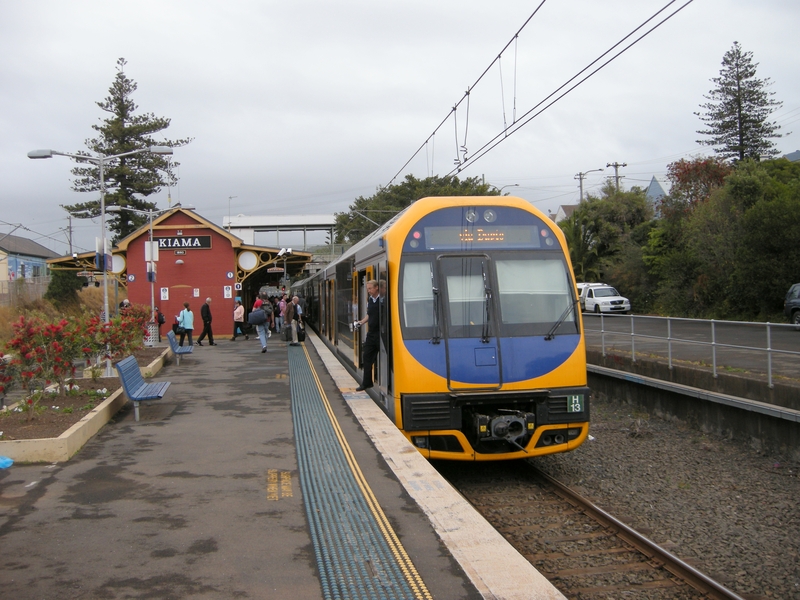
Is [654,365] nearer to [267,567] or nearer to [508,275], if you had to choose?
[508,275]

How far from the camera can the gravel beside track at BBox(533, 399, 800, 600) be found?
615 centimetres

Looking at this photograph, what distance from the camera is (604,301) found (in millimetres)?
36281

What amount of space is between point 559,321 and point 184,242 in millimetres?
23346

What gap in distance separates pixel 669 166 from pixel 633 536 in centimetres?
3693

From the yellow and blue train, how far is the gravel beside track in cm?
114

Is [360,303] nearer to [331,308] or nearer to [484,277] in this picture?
[484,277]

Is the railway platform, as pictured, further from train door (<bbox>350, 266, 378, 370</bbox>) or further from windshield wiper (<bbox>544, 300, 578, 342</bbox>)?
train door (<bbox>350, 266, 378, 370</bbox>)

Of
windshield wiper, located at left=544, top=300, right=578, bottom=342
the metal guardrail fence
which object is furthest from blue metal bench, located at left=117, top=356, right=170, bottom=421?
the metal guardrail fence

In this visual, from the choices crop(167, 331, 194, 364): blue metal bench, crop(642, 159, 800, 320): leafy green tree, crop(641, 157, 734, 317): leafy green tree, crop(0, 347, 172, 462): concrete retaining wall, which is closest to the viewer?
crop(0, 347, 172, 462): concrete retaining wall

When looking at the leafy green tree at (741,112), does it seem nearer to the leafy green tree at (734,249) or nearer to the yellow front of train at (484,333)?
the leafy green tree at (734,249)

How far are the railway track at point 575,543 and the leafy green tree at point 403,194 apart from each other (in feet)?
90.9

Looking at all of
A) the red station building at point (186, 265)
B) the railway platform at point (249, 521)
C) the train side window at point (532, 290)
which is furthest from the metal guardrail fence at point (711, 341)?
the red station building at point (186, 265)

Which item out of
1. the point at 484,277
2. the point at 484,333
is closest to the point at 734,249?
the point at 484,277

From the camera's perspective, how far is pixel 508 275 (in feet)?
27.3
